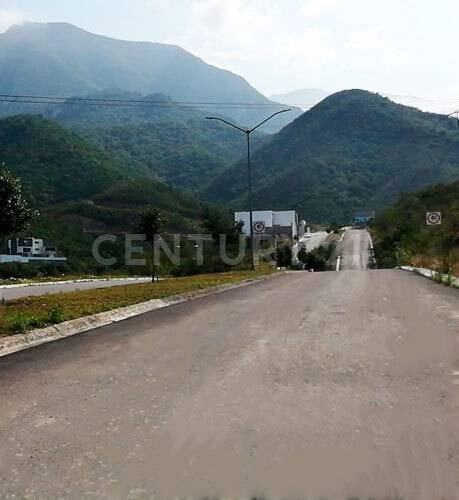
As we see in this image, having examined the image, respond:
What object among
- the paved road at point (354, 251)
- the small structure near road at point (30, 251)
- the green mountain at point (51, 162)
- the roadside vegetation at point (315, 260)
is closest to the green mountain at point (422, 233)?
the paved road at point (354, 251)

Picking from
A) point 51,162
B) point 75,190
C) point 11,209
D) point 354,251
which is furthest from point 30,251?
point 11,209

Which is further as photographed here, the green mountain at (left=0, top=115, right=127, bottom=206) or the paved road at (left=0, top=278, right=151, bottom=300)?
the green mountain at (left=0, top=115, right=127, bottom=206)

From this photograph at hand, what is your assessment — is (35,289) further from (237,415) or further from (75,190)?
(75,190)

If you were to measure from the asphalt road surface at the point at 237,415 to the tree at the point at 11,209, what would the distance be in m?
12.6

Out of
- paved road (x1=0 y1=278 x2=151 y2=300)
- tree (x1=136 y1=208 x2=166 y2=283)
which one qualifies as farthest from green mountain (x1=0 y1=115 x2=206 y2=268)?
paved road (x1=0 y1=278 x2=151 y2=300)

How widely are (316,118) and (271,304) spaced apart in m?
155

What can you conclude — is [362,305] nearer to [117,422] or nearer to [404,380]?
[404,380]

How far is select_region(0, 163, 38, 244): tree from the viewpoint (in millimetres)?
22656

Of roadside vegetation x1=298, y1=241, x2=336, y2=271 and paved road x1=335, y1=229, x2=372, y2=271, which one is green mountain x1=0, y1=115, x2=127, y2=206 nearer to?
paved road x1=335, y1=229, x2=372, y2=271

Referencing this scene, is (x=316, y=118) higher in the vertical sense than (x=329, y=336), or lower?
higher

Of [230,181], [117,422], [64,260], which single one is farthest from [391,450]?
[230,181]

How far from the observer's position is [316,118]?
6535 inches

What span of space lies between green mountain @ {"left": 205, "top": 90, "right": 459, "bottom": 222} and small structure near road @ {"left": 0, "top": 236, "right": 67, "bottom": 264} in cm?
7615

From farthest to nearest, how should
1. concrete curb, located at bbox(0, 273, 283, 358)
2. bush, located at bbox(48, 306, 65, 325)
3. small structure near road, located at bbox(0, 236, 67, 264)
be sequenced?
small structure near road, located at bbox(0, 236, 67, 264) < bush, located at bbox(48, 306, 65, 325) < concrete curb, located at bbox(0, 273, 283, 358)
